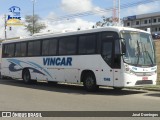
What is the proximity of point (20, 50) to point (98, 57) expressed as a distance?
Result: 917 centimetres

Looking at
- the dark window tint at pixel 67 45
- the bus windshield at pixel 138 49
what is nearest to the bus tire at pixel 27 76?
the dark window tint at pixel 67 45

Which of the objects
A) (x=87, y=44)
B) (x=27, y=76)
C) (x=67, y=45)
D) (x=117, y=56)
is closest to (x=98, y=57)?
(x=87, y=44)

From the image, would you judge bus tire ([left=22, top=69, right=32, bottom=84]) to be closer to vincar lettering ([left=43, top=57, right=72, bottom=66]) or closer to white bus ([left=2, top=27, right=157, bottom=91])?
white bus ([left=2, top=27, right=157, bottom=91])

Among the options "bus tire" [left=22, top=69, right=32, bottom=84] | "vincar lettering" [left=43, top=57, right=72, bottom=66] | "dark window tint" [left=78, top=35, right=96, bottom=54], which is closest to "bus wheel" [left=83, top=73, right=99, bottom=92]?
"dark window tint" [left=78, top=35, right=96, bottom=54]

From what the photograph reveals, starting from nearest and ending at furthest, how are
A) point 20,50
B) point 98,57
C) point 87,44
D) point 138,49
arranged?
1. point 138,49
2. point 98,57
3. point 87,44
4. point 20,50

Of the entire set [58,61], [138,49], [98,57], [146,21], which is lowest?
[58,61]

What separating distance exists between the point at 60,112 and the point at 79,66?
314 inches

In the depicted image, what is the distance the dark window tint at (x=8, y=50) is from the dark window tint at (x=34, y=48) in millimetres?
2769

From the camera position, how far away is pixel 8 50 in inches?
1095

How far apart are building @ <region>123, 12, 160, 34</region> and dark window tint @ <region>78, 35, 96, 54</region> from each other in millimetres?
96837

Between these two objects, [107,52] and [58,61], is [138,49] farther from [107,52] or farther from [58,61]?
[58,61]

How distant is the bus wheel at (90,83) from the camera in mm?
A: 18703

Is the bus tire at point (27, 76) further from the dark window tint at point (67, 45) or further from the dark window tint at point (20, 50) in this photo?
the dark window tint at point (67, 45)

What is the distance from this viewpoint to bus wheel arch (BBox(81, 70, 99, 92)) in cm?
1872
